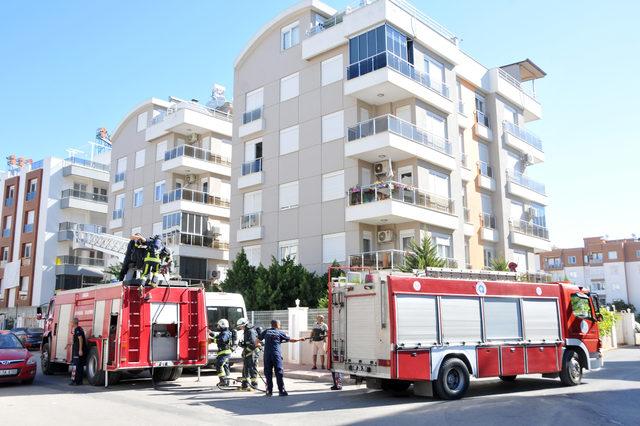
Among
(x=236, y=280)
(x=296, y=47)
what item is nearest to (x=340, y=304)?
(x=236, y=280)

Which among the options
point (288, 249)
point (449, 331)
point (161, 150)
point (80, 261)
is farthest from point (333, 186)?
point (80, 261)

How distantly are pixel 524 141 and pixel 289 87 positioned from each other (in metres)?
16.2

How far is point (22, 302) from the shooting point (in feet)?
163

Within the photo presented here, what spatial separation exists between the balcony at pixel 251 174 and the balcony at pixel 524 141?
1545cm

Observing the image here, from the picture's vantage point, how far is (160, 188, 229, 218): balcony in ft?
121

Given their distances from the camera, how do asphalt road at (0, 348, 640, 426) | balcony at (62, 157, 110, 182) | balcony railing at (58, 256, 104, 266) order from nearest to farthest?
1. asphalt road at (0, 348, 640, 426)
2. balcony railing at (58, 256, 104, 266)
3. balcony at (62, 157, 110, 182)

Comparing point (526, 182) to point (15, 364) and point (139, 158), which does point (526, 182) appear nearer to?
point (139, 158)

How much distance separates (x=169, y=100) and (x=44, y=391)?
33685mm

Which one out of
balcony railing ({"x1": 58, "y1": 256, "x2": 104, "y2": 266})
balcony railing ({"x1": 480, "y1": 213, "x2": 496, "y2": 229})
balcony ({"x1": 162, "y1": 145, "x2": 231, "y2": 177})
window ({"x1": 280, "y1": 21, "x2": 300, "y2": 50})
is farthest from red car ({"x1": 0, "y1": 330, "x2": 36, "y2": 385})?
balcony railing ({"x1": 58, "y1": 256, "x2": 104, "y2": 266})

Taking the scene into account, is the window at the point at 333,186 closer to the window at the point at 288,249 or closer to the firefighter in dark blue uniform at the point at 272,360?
the window at the point at 288,249

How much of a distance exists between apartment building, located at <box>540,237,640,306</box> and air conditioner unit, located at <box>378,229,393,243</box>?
5515 cm

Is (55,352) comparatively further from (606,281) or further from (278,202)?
(606,281)

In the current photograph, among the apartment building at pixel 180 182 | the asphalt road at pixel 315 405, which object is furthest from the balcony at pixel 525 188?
the asphalt road at pixel 315 405

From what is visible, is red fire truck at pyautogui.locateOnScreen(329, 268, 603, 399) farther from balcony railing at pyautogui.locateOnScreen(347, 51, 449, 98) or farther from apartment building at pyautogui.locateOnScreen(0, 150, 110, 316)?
apartment building at pyautogui.locateOnScreen(0, 150, 110, 316)
